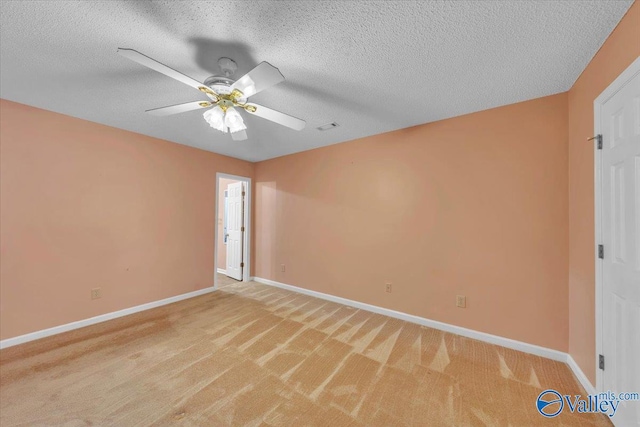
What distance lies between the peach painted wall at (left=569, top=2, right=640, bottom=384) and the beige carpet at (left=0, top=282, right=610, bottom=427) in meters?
0.39

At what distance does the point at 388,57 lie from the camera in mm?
1610

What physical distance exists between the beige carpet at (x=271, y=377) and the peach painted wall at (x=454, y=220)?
456 mm

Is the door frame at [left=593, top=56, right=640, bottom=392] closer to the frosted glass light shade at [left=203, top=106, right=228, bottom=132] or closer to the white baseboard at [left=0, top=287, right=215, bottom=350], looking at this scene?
the frosted glass light shade at [left=203, top=106, right=228, bottom=132]

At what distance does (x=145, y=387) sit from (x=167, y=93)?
2516 millimetres

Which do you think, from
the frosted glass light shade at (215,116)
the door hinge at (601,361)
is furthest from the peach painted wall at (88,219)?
the door hinge at (601,361)

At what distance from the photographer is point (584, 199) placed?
176 centimetres

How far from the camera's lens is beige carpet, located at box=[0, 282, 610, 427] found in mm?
1485

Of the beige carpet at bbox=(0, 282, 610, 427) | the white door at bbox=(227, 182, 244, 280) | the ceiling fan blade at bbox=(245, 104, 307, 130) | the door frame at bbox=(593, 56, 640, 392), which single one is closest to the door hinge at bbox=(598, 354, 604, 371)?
the door frame at bbox=(593, 56, 640, 392)

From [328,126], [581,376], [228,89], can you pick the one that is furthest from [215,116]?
[581,376]

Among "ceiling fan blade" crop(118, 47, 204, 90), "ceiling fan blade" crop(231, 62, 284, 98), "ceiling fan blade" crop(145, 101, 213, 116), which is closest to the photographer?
"ceiling fan blade" crop(118, 47, 204, 90)

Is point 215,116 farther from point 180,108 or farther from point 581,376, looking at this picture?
point 581,376

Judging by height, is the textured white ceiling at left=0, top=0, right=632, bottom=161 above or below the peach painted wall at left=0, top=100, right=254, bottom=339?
above

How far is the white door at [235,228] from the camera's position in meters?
4.65

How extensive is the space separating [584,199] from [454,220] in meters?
1.00
